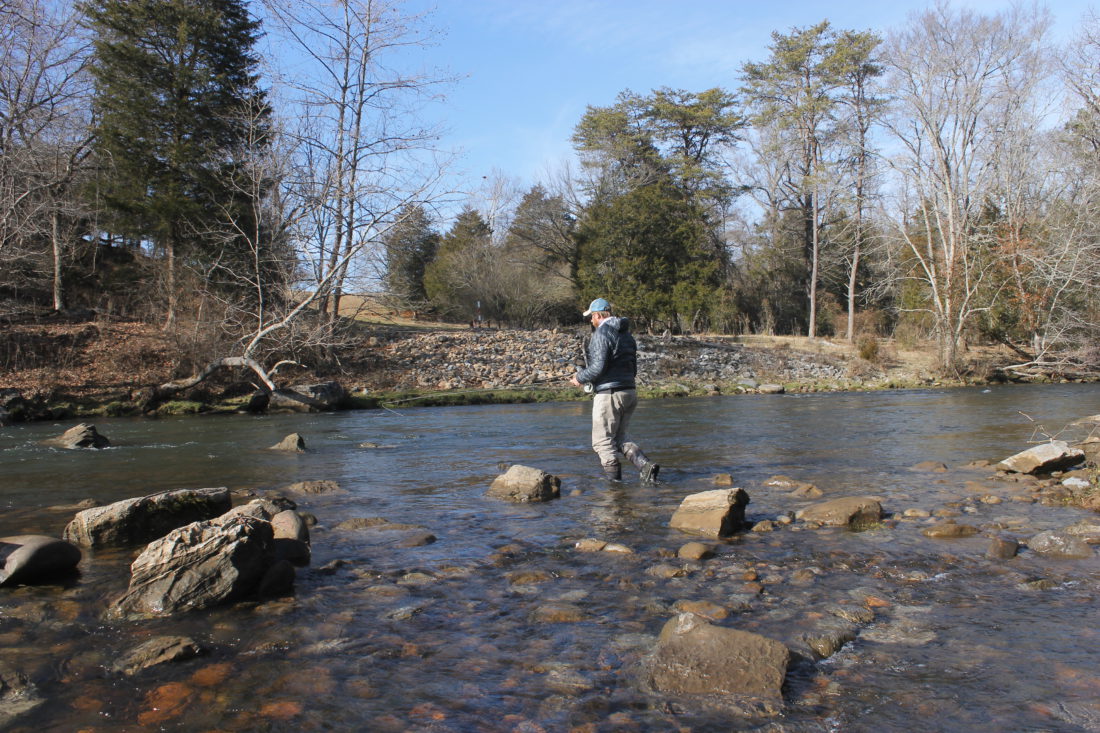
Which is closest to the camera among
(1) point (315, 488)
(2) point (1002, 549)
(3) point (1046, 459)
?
(2) point (1002, 549)

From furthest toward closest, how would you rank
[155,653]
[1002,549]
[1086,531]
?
[1086,531]
[1002,549]
[155,653]

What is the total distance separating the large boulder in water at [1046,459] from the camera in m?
7.79

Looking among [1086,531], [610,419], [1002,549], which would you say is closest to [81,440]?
[610,419]

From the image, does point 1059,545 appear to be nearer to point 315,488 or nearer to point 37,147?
point 315,488

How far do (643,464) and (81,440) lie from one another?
30.1 ft

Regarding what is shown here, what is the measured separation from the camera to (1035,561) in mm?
4887

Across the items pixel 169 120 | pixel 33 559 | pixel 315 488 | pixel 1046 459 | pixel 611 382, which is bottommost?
pixel 315 488

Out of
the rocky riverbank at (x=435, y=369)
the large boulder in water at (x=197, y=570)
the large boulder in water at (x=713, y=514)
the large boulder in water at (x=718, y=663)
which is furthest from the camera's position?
the rocky riverbank at (x=435, y=369)

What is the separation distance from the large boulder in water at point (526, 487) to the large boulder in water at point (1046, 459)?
4.91 metres

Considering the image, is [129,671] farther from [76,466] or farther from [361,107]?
[361,107]

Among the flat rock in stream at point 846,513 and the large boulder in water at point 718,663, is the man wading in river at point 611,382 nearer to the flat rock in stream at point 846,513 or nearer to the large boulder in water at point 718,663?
the flat rock in stream at point 846,513

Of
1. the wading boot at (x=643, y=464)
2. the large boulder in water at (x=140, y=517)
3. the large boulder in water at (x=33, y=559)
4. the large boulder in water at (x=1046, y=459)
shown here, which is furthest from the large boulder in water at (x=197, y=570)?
the large boulder in water at (x=1046, y=459)

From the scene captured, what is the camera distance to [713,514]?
5.84 m

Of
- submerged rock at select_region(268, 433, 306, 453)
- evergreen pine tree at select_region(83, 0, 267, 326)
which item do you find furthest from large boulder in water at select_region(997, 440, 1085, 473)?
evergreen pine tree at select_region(83, 0, 267, 326)
